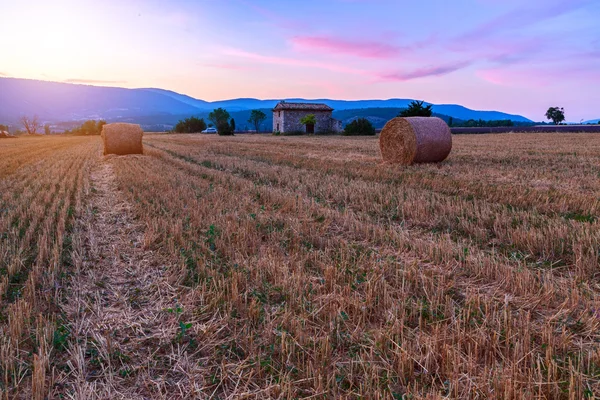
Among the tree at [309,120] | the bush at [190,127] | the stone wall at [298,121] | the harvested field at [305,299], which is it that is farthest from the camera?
the bush at [190,127]

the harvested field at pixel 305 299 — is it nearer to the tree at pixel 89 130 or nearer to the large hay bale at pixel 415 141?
the large hay bale at pixel 415 141

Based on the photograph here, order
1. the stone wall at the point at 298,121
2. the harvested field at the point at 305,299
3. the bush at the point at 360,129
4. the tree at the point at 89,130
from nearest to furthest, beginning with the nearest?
the harvested field at the point at 305,299, the bush at the point at 360,129, the stone wall at the point at 298,121, the tree at the point at 89,130

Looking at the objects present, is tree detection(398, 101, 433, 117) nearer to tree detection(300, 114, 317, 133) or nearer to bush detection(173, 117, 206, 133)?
tree detection(300, 114, 317, 133)

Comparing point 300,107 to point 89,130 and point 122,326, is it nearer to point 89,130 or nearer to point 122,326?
point 89,130

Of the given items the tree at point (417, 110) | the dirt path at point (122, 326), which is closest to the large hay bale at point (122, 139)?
the dirt path at point (122, 326)

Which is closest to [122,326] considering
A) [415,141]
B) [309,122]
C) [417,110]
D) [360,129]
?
[415,141]

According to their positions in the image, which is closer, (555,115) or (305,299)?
(305,299)

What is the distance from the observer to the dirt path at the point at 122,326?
96.8 inches

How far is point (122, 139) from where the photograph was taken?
18.8m

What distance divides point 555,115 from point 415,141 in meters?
106

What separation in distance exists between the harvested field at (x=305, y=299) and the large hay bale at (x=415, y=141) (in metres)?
5.54

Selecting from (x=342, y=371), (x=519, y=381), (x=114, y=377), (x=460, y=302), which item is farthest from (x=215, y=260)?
(x=519, y=381)

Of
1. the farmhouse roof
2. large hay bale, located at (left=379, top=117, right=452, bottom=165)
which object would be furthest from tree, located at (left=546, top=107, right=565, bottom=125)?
large hay bale, located at (left=379, top=117, right=452, bottom=165)

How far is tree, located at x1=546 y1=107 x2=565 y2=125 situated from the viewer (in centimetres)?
9591
